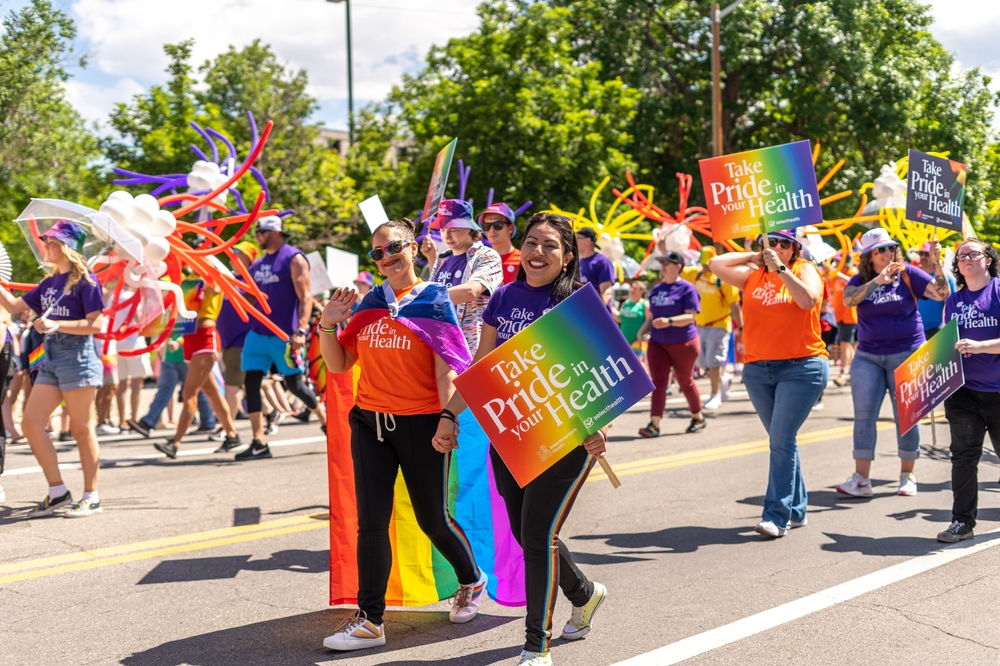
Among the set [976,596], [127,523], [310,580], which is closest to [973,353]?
[976,596]

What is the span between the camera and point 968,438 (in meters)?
5.94

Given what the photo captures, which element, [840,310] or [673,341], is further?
[840,310]

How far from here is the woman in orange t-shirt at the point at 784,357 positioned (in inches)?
238

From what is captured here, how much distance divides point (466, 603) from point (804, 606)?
1.57 meters

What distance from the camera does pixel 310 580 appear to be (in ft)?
17.4

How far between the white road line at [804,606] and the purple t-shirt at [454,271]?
2464 millimetres

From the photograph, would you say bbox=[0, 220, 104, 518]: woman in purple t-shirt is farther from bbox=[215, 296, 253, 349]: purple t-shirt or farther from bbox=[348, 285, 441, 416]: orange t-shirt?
bbox=[348, 285, 441, 416]: orange t-shirt

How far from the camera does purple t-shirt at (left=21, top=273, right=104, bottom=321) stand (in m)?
6.58

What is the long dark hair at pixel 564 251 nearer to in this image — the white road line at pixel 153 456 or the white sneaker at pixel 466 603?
the white sneaker at pixel 466 603

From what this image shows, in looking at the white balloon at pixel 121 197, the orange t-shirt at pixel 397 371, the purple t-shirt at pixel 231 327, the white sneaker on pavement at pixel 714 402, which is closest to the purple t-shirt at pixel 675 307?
the white sneaker on pavement at pixel 714 402

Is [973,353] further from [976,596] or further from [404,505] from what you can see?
[404,505]

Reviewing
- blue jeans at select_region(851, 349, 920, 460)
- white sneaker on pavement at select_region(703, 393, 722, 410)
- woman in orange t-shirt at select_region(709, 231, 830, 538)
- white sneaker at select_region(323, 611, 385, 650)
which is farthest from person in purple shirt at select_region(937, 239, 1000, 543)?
white sneaker on pavement at select_region(703, 393, 722, 410)

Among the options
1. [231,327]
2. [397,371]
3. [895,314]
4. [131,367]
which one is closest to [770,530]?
[895,314]

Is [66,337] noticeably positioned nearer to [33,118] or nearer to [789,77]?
[33,118]
